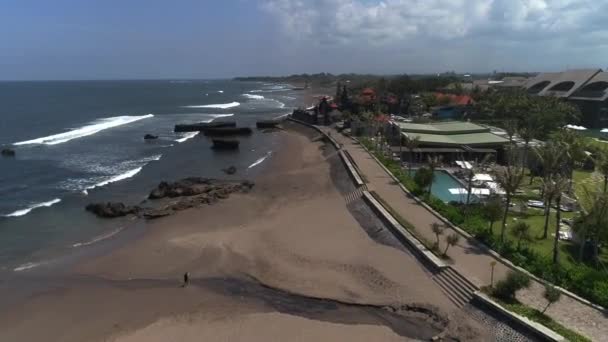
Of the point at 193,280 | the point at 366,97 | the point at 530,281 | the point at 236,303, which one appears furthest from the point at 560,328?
the point at 366,97

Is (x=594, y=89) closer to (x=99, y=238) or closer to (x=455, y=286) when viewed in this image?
(x=455, y=286)

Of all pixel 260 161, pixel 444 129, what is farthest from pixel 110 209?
pixel 444 129

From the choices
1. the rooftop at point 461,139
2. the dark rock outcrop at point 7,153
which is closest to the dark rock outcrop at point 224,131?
the dark rock outcrop at point 7,153

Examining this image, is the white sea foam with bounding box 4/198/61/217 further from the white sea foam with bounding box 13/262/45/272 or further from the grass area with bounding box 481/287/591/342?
the grass area with bounding box 481/287/591/342

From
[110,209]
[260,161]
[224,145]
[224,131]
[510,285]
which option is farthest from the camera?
[224,131]

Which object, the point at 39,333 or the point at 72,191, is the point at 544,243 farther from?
the point at 72,191

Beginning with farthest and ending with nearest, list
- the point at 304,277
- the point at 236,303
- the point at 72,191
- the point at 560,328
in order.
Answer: the point at 72,191
the point at 304,277
the point at 236,303
the point at 560,328

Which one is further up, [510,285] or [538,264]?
[510,285]
